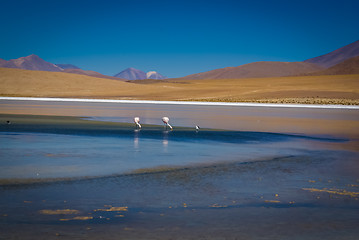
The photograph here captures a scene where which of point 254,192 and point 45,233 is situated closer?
point 45,233

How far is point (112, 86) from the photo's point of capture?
11206cm

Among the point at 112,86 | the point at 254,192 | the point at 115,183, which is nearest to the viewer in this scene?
the point at 254,192

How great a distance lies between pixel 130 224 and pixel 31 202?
1808 millimetres

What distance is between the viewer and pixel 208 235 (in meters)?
5.36

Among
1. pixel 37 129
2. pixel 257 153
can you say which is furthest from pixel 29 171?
pixel 37 129

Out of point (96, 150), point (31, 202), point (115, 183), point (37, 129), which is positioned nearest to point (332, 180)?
point (115, 183)

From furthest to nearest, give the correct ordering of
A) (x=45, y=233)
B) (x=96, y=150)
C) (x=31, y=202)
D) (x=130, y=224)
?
(x=96, y=150) < (x=31, y=202) < (x=130, y=224) < (x=45, y=233)

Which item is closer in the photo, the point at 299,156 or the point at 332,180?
the point at 332,180

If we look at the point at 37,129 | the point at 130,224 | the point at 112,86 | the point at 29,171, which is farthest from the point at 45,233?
the point at 112,86

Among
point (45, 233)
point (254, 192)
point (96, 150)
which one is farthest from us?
point (96, 150)

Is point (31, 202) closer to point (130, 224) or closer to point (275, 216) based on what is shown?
point (130, 224)

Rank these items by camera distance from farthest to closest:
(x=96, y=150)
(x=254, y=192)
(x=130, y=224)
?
(x=96, y=150)
(x=254, y=192)
(x=130, y=224)

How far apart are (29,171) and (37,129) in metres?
10.3

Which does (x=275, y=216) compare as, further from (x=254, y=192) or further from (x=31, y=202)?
(x=31, y=202)
